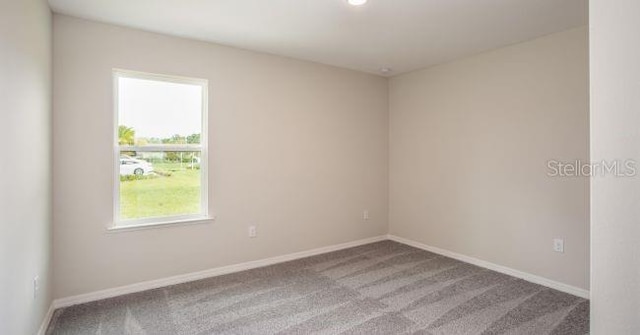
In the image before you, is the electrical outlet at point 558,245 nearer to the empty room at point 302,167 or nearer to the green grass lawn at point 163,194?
the empty room at point 302,167

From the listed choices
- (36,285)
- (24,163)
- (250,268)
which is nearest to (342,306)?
(250,268)

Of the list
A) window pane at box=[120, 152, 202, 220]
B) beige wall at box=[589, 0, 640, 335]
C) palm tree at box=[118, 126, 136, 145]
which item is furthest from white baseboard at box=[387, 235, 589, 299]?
palm tree at box=[118, 126, 136, 145]

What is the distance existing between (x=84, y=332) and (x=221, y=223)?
56.8 inches

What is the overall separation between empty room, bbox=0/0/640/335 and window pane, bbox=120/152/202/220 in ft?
0.07

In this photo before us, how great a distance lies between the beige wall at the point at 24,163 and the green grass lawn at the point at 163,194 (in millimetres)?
613

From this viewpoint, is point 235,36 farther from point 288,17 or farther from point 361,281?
point 361,281

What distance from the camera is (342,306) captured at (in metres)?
2.73

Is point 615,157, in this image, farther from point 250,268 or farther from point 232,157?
point 250,268

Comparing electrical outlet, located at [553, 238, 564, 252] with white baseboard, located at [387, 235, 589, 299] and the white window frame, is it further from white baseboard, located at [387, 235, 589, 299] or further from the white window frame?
the white window frame

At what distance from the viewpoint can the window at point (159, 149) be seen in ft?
9.96

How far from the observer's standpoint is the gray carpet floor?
7.87 feet

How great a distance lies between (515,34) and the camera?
10.2 ft

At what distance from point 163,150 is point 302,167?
160 cm

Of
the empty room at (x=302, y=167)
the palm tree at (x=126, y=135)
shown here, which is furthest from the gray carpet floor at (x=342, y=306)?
the palm tree at (x=126, y=135)
